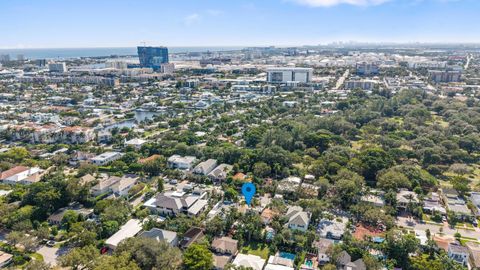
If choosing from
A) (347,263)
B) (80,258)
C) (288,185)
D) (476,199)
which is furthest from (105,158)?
(476,199)

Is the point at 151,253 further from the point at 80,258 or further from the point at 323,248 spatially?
the point at 323,248

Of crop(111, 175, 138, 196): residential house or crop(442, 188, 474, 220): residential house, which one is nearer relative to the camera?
crop(442, 188, 474, 220): residential house

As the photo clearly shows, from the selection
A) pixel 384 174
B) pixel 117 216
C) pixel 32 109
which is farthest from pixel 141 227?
pixel 32 109

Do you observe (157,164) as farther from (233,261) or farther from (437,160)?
(437,160)

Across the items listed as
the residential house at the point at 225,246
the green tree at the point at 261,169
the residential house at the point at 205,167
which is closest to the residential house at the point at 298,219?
the residential house at the point at 225,246

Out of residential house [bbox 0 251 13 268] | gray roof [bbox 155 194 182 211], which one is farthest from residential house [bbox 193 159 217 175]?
residential house [bbox 0 251 13 268]

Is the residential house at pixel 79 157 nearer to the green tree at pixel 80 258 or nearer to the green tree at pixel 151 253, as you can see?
the green tree at pixel 80 258

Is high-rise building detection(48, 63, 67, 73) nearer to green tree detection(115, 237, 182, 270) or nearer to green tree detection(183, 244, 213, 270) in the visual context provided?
green tree detection(115, 237, 182, 270)
